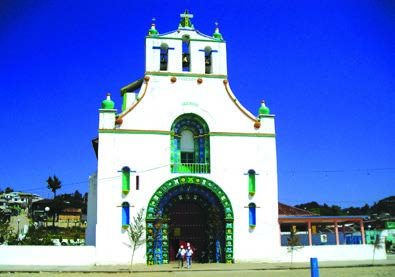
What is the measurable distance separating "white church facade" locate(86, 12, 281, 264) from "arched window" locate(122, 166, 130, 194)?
0.06 meters

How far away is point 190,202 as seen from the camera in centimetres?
2838

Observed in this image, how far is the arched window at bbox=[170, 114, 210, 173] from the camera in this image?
28.5 metres

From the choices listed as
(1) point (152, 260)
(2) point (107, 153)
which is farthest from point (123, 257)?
(2) point (107, 153)

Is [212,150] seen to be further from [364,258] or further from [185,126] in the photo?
[364,258]

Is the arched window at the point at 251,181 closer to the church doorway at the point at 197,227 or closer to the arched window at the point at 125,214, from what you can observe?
the church doorway at the point at 197,227

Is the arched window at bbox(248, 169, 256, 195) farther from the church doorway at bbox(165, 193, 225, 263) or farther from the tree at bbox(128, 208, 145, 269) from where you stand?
the tree at bbox(128, 208, 145, 269)

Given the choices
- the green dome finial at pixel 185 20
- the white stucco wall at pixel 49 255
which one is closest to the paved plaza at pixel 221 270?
the white stucco wall at pixel 49 255

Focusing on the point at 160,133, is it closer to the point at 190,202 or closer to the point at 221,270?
the point at 190,202

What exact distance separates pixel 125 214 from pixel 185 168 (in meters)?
4.69

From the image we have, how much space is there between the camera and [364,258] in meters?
29.4

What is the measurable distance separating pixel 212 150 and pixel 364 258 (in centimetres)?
1194

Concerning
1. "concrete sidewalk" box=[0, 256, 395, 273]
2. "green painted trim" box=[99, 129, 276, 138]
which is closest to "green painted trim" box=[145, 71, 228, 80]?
"green painted trim" box=[99, 129, 276, 138]

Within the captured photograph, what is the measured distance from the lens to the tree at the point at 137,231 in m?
25.1

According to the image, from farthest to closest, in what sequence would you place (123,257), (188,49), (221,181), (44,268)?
(188,49) → (221,181) → (123,257) → (44,268)
